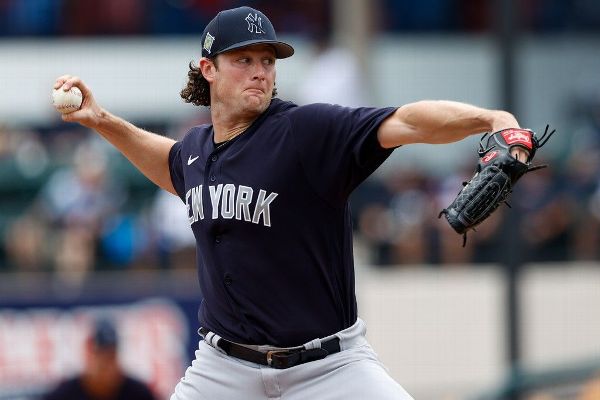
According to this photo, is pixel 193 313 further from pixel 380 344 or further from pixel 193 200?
pixel 193 200

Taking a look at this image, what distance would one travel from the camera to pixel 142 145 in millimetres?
5504

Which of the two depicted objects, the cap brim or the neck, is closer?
the cap brim

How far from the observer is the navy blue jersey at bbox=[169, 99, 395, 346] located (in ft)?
15.3

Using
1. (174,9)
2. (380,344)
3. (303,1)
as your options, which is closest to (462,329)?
(380,344)

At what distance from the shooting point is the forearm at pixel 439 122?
422 cm

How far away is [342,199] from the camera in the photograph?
15.5ft

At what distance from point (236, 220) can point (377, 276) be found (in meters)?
7.18

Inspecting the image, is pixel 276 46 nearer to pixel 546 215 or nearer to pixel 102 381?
pixel 102 381

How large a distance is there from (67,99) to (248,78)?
842 mm

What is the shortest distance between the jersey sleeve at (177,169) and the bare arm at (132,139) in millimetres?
32

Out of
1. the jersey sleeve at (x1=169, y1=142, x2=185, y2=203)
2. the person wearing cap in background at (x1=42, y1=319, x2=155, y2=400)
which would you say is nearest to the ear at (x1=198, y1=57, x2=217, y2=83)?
the jersey sleeve at (x1=169, y1=142, x2=185, y2=203)

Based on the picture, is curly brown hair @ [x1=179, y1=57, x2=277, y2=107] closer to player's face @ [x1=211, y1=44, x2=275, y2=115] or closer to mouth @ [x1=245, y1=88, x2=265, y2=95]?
player's face @ [x1=211, y1=44, x2=275, y2=115]

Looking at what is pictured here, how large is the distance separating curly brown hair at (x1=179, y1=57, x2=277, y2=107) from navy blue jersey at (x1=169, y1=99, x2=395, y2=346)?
489 mm

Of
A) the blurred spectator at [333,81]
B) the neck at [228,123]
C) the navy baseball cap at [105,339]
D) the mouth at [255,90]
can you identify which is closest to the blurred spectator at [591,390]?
the navy baseball cap at [105,339]
